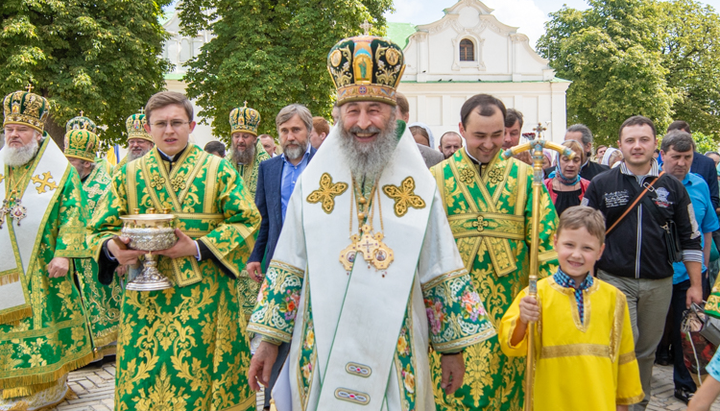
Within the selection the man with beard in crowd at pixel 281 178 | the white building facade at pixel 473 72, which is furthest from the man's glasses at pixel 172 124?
the white building facade at pixel 473 72

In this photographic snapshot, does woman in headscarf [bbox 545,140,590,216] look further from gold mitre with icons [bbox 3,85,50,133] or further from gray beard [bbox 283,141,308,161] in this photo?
gold mitre with icons [bbox 3,85,50,133]

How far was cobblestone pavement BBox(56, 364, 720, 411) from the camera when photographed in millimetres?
5449

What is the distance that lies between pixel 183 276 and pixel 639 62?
32540 mm

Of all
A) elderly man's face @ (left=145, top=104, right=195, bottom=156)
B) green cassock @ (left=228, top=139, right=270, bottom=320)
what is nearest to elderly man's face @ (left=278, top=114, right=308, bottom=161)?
elderly man's face @ (left=145, top=104, right=195, bottom=156)

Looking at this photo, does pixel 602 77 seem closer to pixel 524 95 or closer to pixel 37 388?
pixel 524 95

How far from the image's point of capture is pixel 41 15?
18797 mm

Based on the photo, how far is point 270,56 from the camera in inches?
819

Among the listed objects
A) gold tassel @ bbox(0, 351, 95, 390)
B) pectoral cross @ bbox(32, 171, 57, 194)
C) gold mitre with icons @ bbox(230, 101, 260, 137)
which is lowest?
gold tassel @ bbox(0, 351, 95, 390)

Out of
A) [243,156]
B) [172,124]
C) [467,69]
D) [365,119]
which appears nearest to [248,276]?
[243,156]

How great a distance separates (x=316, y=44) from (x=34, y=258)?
17.4 meters

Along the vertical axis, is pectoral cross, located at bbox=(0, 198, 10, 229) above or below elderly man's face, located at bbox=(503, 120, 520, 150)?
below

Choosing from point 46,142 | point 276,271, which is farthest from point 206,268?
point 46,142

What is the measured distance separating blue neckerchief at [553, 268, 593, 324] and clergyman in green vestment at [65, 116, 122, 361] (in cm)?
482

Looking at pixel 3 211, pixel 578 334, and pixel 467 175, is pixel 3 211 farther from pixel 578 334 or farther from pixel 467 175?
pixel 578 334
